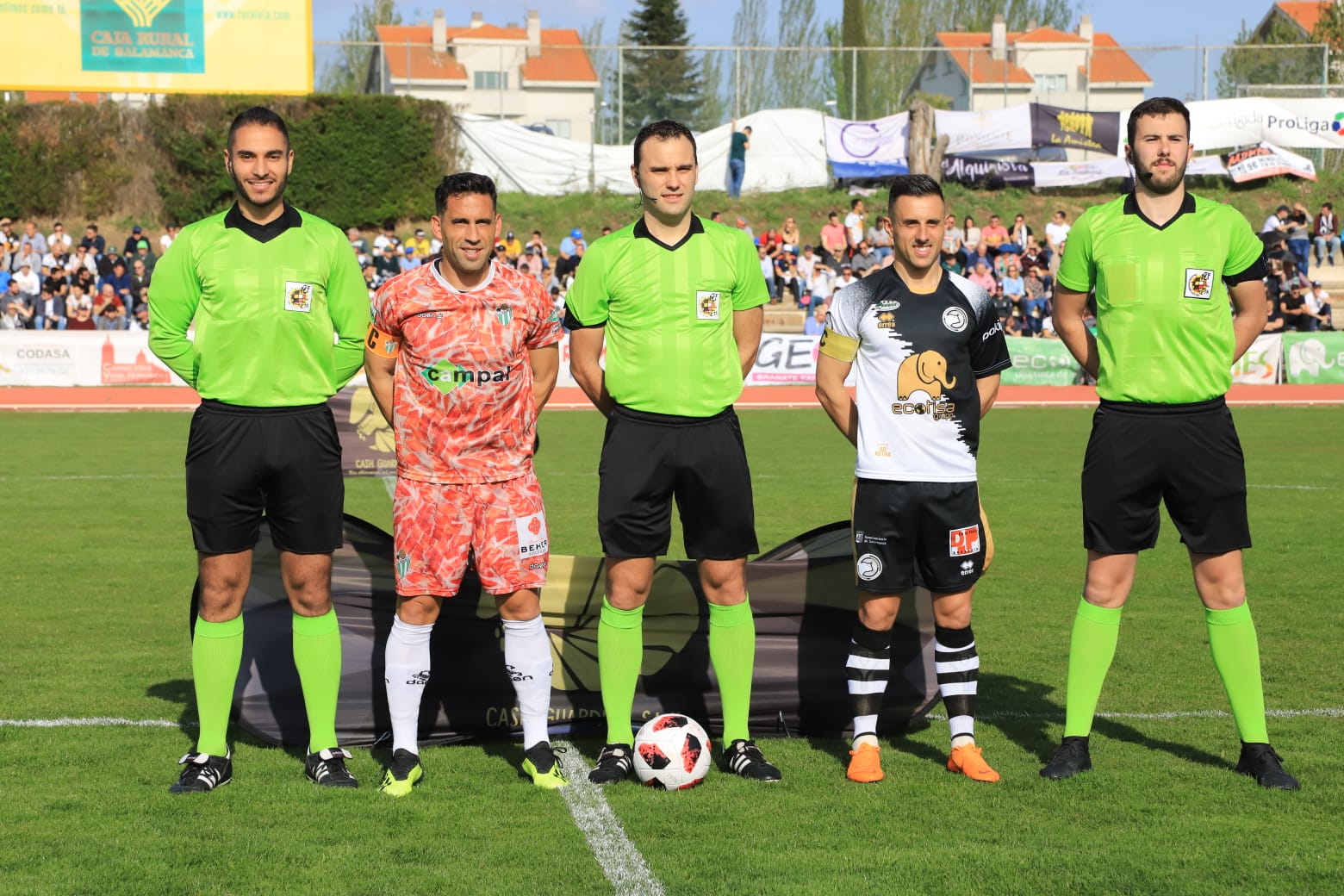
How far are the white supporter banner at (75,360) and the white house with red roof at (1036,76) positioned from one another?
63.3ft

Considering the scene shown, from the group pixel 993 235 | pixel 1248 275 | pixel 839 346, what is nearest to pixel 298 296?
pixel 839 346

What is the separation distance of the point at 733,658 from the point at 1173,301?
6.75ft

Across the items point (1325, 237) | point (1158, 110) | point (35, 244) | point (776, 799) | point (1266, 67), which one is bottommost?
point (776, 799)

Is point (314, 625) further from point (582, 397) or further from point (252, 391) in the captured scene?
point (582, 397)

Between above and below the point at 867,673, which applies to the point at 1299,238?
above

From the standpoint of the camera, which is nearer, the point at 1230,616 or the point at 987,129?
the point at 1230,616

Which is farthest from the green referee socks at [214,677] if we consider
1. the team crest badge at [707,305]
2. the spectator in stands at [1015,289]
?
the spectator in stands at [1015,289]

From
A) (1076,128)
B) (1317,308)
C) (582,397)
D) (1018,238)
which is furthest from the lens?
(1076,128)

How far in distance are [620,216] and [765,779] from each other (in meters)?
30.6

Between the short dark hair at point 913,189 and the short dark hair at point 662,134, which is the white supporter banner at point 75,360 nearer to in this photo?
the short dark hair at point 662,134

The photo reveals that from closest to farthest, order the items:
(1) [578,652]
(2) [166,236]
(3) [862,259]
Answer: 1. (1) [578,652]
2. (3) [862,259]
3. (2) [166,236]

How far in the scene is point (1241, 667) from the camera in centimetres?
515

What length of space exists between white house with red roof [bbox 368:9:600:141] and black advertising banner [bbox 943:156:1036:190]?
9143 mm

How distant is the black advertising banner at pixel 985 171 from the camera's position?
3516 centimetres
